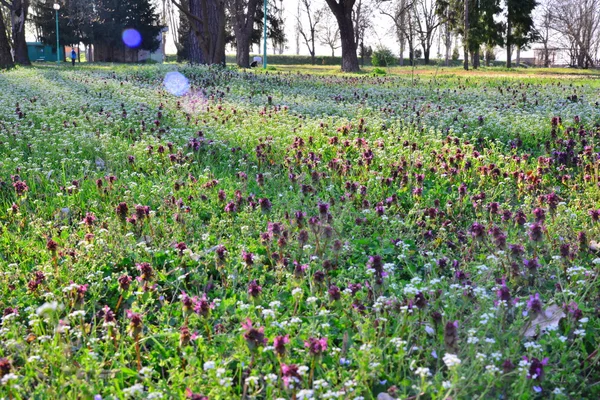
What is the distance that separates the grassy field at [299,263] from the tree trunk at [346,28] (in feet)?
75.6

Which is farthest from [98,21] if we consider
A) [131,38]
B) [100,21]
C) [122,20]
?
[131,38]

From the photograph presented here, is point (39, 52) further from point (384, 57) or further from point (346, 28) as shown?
point (384, 57)

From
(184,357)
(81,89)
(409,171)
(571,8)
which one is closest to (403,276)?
(184,357)

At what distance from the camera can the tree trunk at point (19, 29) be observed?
3634cm

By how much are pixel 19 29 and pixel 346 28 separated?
21.8 metres

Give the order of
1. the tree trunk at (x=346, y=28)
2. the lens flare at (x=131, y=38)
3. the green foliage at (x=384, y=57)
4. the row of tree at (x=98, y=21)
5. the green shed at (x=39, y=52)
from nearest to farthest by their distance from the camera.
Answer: the green foliage at (x=384, y=57)
the tree trunk at (x=346, y=28)
the row of tree at (x=98, y=21)
the lens flare at (x=131, y=38)
the green shed at (x=39, y=52)

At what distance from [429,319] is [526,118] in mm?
7202

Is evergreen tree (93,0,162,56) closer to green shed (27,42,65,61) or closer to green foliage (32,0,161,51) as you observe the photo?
green foliage (32,0,161,51)

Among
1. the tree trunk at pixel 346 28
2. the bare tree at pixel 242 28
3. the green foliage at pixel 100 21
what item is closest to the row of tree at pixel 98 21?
the green foliage at pixel 100 21

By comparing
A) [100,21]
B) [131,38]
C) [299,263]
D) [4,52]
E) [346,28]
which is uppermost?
[100,21]

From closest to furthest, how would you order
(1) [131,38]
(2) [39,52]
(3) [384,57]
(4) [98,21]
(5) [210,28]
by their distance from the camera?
(3) [384,57] < (5) [210,28] < (4) [98,21] < (1) [131,38] < (2) [39,52]

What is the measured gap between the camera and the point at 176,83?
694 inches

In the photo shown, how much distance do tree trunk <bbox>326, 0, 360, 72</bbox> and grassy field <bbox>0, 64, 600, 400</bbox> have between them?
23.1 metres

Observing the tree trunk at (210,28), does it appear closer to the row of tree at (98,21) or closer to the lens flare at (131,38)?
the row of tree at (98,21)
